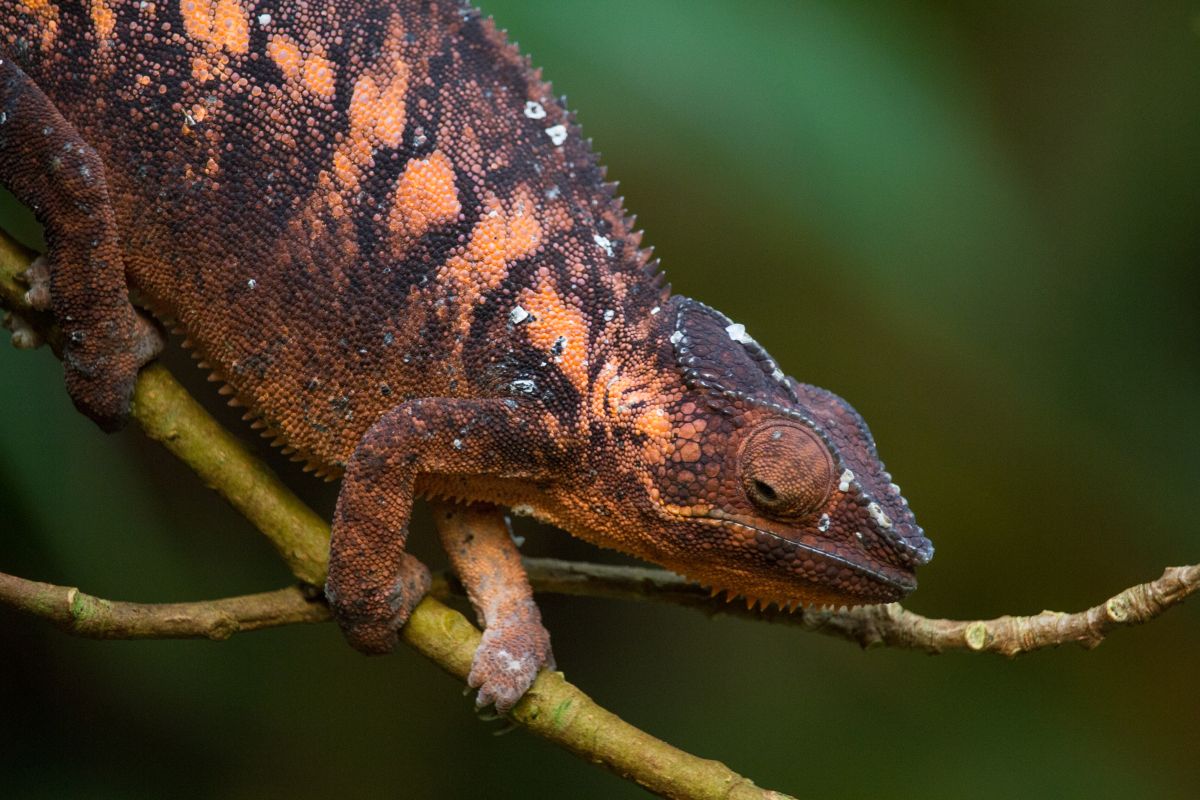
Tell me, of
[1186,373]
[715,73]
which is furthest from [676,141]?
[1186,373]

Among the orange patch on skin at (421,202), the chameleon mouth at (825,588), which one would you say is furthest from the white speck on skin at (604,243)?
the chameleon mouth at (825,588)

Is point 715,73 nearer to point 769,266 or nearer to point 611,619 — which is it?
point 769,266

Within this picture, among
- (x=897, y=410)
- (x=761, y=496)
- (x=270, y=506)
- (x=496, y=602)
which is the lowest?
(x=270, y=506)

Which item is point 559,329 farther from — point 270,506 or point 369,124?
point 270,506

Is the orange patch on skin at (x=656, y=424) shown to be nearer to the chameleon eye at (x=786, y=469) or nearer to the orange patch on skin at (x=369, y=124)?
the chameleon eye at (x=786, y=469)

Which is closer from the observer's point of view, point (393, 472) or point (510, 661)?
point (393, 472)

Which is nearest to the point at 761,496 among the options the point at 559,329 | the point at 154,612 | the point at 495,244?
the point at 559,329

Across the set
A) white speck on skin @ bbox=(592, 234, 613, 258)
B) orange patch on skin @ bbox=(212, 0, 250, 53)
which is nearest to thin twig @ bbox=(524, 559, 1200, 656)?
white speck on skin @ bbox=(592, 234, 613, 258)
